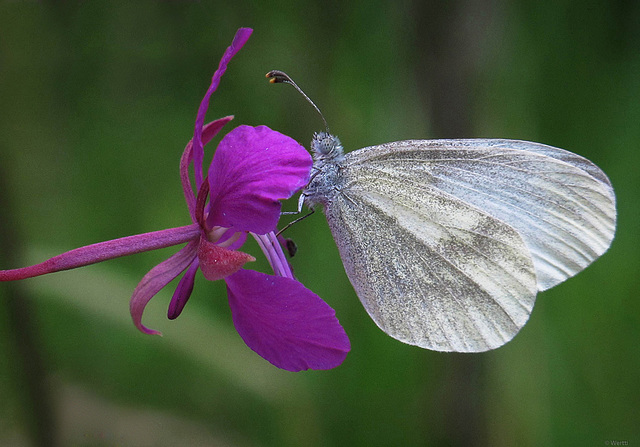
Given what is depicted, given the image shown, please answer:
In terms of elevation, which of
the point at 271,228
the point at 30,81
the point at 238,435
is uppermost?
the point at 30,81

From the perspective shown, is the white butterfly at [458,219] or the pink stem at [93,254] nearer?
the pink stem at [93,254]

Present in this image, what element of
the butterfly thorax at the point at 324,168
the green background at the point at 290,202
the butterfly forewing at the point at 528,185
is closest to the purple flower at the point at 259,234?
the butterfly thorax at the point at 324,168

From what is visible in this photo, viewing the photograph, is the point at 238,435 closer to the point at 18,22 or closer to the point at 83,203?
the point at 83,203

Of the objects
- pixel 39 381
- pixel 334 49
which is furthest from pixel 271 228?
pixel 334 49

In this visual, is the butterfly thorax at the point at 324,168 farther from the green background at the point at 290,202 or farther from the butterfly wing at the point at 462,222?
the green background at the point at 290,202

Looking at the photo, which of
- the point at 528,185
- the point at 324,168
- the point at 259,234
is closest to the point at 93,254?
the point at 259,234

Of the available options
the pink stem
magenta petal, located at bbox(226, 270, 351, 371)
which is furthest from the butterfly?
the pink stem

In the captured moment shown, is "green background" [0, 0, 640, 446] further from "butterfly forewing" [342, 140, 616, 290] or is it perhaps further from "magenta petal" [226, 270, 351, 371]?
"magenta petal" [226, 270, 351, 371]
